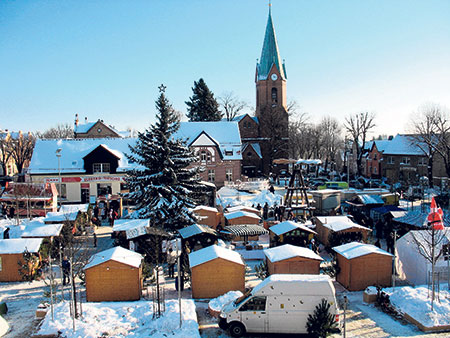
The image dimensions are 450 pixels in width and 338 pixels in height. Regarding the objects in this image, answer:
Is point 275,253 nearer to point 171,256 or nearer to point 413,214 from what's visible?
point 171,256

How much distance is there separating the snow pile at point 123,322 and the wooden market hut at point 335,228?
1036 centimetres

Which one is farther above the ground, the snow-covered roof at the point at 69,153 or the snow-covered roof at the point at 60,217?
the snow-covered roof at the point at 69,153

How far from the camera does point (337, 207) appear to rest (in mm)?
30875

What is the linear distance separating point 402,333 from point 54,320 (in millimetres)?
10700

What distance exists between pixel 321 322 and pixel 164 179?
15.9m

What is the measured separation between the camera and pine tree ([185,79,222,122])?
6625 cm

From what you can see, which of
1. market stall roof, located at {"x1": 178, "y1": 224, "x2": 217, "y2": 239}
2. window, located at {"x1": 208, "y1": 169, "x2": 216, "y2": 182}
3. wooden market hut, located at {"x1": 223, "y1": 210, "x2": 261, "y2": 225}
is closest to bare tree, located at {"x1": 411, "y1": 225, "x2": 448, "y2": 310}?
market stall roof, located at {"x1": 178, "y1": 224, "x2": 217, "y2": 239}

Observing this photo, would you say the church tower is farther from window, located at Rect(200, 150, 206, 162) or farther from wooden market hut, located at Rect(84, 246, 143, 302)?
wooden market hut, located at Rect(84, 246, 143, 302)

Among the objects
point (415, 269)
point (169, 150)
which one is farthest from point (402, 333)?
point (169, 150)

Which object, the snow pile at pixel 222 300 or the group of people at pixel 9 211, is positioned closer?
the snow pile at pixel 222 300

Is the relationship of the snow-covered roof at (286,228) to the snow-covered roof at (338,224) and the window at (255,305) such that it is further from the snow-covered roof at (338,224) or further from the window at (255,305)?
the window at (255,305)

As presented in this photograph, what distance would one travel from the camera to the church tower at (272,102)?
191ft

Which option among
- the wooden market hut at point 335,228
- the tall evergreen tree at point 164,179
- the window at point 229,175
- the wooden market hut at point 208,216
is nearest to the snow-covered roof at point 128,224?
the tall evergreen tree at point 164,179

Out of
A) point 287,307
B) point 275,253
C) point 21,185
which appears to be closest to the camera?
point 287,307
